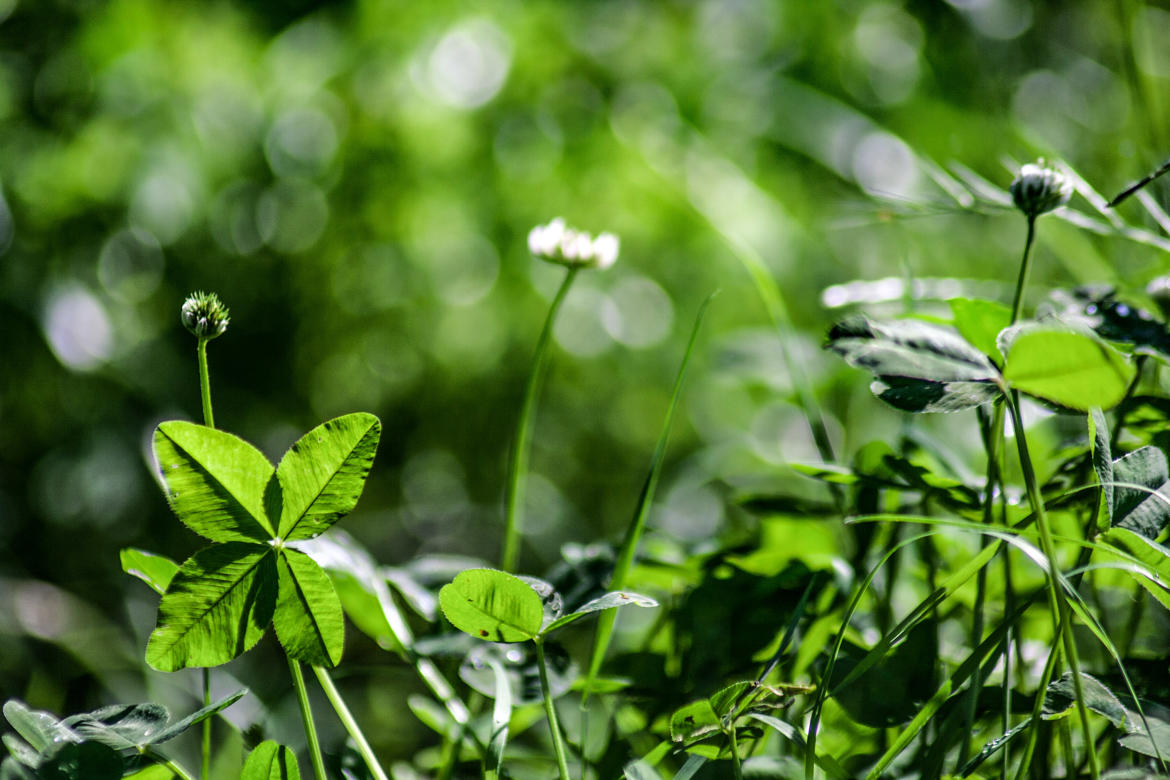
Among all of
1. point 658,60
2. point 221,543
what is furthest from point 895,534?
point 658,60

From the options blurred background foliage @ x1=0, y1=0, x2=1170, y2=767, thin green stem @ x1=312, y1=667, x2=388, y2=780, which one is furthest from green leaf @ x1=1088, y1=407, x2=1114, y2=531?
blurred background foliage @ x1=0, y1=0, x2=1170, y2=767

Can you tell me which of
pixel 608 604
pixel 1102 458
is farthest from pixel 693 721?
pixel 1102 458

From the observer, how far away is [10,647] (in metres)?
0.69

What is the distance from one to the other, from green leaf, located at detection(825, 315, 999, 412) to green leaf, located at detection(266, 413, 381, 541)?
0.49ft

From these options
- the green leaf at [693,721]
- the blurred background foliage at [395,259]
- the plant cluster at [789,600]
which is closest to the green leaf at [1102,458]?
the plant cluster at [789,600]

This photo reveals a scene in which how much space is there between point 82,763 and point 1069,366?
0.30m

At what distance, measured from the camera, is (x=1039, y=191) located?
27cm

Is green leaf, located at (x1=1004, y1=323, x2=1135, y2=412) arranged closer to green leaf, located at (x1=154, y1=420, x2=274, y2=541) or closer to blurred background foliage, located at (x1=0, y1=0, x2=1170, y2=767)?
green leaf, located at (x1=154, y1=420, x2=274, y2=541)

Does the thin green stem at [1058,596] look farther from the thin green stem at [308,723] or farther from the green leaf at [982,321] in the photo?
the thin green stem at [308,723]

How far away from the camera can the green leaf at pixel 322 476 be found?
0.26 metres

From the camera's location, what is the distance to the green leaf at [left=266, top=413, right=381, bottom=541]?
0.84 feet

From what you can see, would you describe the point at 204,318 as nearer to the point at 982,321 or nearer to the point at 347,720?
the point at 347,720

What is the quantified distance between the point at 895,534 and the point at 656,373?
755 mm

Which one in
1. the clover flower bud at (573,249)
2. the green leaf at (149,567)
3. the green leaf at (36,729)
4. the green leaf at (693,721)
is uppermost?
the clover flower bud at (573,249)
